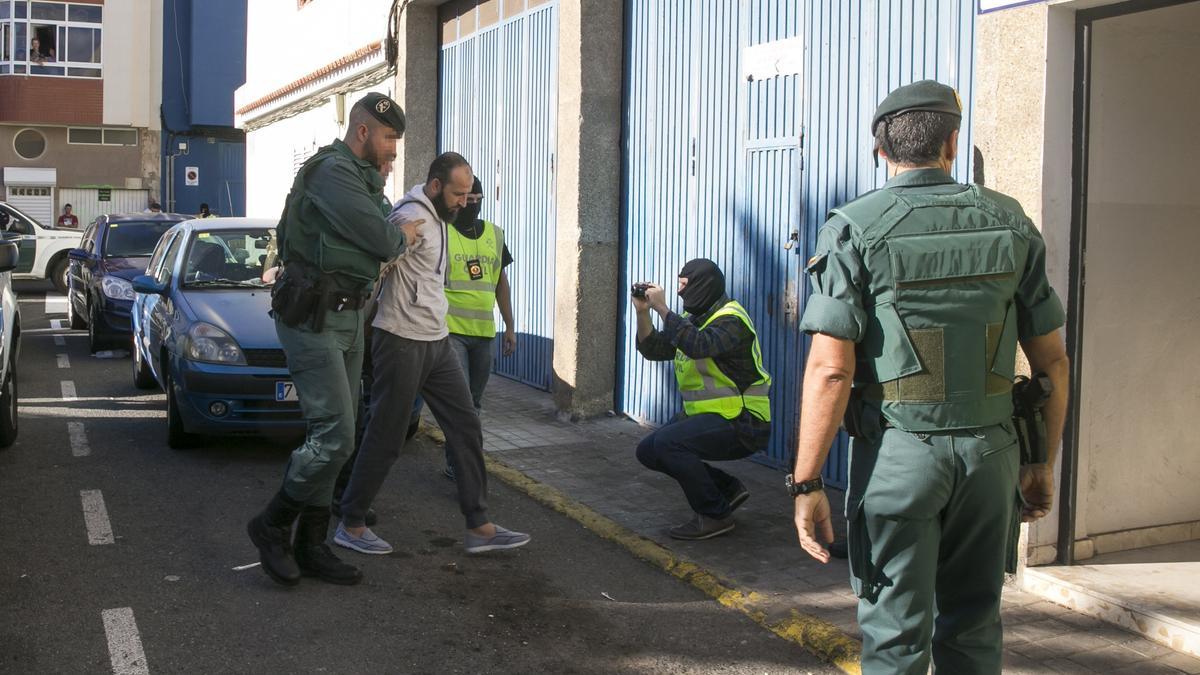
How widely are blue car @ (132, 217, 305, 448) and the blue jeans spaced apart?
2.95 meters

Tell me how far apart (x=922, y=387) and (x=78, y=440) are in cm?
732

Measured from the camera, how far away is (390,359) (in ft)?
18.8

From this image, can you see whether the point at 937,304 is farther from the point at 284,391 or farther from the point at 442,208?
the point at 284,391

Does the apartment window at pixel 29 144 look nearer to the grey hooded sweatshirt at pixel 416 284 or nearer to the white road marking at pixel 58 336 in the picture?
the white road marking at pixel 58 336

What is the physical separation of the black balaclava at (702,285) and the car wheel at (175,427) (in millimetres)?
3951

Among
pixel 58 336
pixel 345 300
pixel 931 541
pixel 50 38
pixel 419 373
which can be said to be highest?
pixel 50 38

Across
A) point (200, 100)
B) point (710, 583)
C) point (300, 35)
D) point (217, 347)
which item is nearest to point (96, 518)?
point (217, 347)

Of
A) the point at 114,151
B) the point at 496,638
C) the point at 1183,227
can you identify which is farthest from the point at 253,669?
the point at 114,151

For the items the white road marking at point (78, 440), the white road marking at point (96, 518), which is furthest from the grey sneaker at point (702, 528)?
the white road marking at point (78, 440)

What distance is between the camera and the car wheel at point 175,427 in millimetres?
8336

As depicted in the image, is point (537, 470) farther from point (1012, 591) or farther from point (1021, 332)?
point (1021, 332)

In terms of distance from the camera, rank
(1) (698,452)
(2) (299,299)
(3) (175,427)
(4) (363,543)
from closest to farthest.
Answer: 1. (2) (299,299)
2. (4) (363,543)
3. (1) (698,452)
4. (3) (175,427)

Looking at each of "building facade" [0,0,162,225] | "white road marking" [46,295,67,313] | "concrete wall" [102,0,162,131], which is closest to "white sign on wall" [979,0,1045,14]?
"white road marking" [46,295,67,313]

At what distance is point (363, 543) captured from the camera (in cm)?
602
